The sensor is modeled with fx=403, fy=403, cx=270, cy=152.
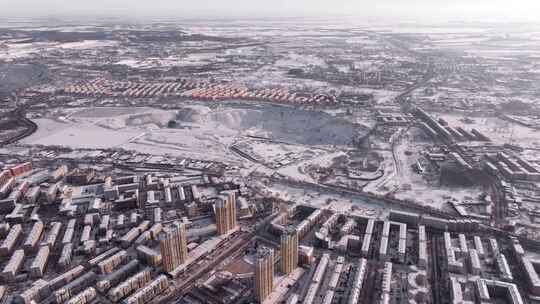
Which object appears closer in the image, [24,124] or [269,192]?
[269,192]

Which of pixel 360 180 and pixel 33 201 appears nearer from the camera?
pixel 33 201

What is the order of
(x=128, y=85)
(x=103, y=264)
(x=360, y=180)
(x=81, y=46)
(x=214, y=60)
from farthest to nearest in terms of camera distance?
(x=81, y=46), (x=214, y=60), (x=128, y=85), (x=360, y=180), (x=103, y=264)

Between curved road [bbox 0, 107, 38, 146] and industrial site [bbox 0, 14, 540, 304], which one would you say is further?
curved road [bbox 0, 107, 38, 146]

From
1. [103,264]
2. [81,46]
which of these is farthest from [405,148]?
[81,46]

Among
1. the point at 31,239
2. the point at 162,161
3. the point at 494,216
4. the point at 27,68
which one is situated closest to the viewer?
the point at 31,239

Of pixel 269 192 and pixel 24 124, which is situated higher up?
pixel 24 124

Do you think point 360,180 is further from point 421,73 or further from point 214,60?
point 214,60

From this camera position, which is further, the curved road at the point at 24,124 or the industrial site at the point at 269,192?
the curved road at the point at 24,124
